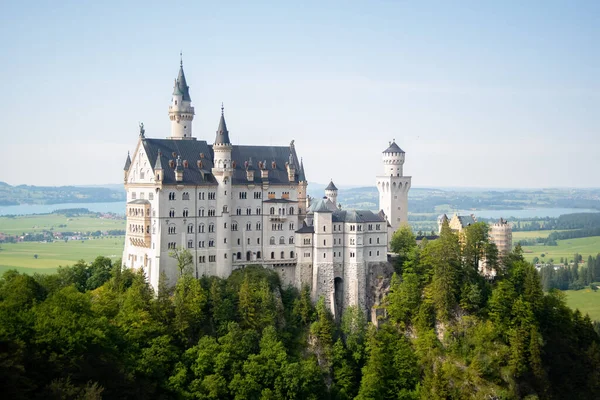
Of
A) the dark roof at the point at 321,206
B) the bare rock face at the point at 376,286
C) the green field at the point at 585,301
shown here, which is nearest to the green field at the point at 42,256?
the dark roof at the point at 321,206

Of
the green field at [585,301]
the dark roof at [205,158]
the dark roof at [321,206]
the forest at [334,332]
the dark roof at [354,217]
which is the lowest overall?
the green field at [585,301]

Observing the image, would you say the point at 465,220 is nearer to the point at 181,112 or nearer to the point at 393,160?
the point at 393,160

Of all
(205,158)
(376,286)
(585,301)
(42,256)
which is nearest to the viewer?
(205,158)

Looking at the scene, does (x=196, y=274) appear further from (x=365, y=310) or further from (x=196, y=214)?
(x=365, y=310)

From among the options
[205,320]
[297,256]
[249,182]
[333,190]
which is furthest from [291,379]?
[333,190]

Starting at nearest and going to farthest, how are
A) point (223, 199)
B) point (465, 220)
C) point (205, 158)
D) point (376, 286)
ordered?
point (223, 199) < point (205, 158) < point (376, 286) < point (465, 220)

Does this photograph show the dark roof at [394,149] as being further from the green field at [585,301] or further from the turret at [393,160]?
the green field at [585,301]

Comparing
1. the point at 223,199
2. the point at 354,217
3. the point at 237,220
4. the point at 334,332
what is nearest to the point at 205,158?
the point at 223,199

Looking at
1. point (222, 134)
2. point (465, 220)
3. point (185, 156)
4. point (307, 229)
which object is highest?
point (222, 134)
